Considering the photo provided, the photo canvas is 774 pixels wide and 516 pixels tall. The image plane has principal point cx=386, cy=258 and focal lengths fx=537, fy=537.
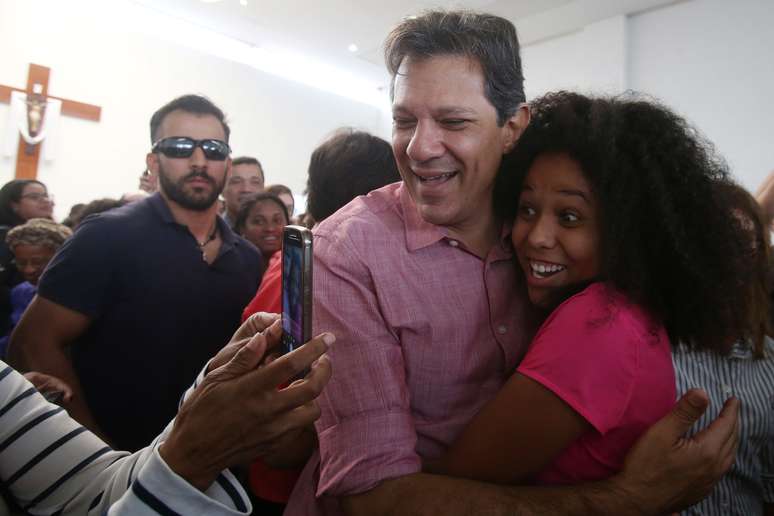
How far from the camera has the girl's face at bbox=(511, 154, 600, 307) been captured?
4.05ft

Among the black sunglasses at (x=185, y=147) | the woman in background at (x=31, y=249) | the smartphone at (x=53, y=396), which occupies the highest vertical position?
the black sunglasses at (x=185, y=147)

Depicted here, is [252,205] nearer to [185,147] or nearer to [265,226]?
[265,226]

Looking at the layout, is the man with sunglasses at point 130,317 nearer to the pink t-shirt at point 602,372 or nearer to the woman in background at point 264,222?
the woman in background at point 264,222

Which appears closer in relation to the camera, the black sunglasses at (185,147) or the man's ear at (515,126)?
the man's ear at (515,126)

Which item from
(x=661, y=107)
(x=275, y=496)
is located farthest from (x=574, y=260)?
(x=275, y=496)

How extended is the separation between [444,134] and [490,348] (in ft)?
1.72

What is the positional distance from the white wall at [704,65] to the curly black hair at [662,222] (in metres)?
4.33

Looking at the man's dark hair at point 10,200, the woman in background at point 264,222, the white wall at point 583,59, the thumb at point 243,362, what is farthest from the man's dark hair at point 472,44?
the white wall at point 583,59

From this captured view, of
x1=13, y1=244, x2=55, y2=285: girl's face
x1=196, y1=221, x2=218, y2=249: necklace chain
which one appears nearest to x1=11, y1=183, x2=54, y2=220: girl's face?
x1=13, y1=244, x2=55, y2=285: girl's face

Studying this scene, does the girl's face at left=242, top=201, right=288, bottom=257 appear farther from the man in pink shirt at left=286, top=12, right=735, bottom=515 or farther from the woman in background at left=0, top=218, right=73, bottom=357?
the man in pink shirt at left=286, top=12, right=735, bottom=515

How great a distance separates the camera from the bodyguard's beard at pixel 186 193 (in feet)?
8.24

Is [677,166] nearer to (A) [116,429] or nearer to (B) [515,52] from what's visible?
(B) [515,52]

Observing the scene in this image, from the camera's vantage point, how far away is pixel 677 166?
121 cm

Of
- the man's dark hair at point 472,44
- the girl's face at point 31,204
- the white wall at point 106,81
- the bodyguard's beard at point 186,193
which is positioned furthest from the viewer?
the white wall at point 106,81
